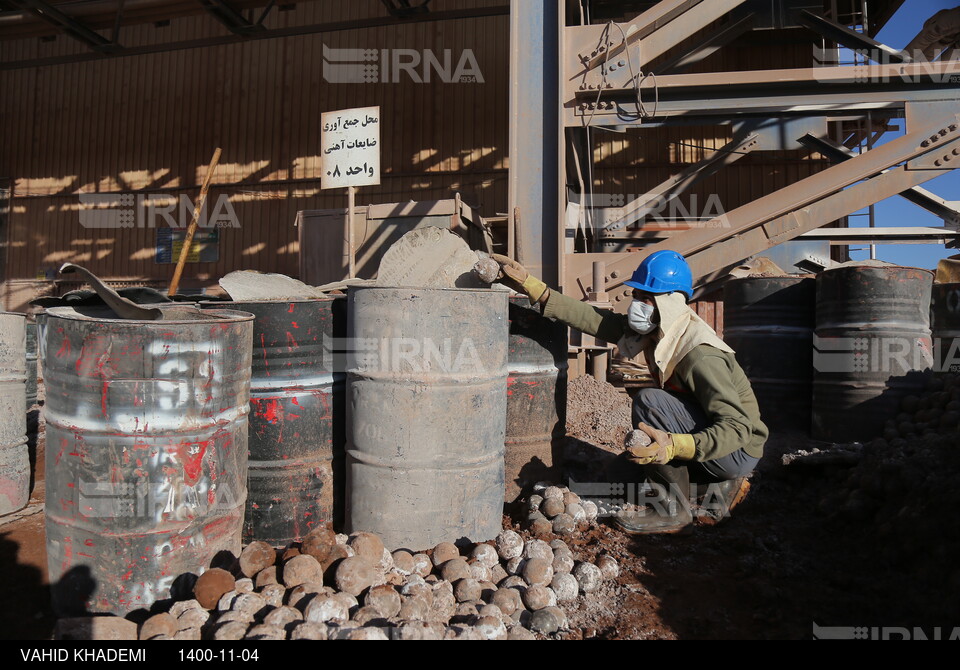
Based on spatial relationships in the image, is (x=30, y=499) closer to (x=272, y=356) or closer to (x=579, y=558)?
(x=272, y=356)

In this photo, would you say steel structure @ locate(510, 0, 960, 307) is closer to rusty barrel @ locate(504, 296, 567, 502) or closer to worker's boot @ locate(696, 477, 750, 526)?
rusty barrel @ locate(504, 296, 567, 502)

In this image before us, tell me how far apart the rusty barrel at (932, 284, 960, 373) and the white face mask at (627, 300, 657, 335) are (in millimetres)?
3427

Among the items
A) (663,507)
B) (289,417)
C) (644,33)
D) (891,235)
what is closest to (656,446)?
(663,507)

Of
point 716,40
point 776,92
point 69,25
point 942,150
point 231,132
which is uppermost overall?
point 69,25

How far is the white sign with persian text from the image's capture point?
541 cm

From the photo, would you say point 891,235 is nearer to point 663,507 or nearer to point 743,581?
point 663,507

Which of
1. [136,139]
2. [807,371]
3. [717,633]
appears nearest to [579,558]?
[717,633]

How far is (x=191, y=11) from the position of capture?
32.5 feet

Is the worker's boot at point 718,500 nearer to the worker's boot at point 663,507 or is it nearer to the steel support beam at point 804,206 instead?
the worker's boot at point 663,507

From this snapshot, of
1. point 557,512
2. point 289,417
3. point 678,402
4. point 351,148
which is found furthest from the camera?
point 351,148

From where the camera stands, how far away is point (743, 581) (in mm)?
2900

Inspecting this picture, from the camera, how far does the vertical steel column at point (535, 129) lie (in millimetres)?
5156

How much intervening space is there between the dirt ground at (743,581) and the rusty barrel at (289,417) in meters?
0.99

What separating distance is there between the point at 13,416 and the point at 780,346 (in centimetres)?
580
